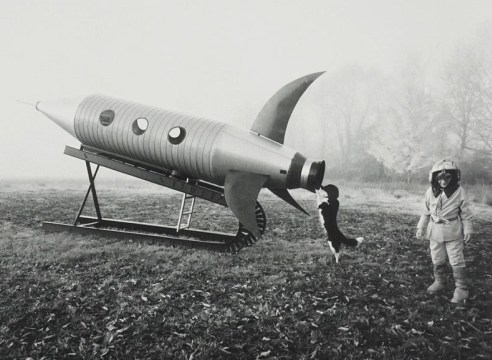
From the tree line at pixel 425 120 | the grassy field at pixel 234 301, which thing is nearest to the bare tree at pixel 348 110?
the tree line at pixel 425 120

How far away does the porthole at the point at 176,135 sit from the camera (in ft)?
16.1

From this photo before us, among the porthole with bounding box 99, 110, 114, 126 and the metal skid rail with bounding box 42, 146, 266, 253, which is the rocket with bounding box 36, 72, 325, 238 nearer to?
the porthole with bounding box 99, 110, 114, 126

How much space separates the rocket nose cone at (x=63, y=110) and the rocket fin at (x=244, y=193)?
295 cm

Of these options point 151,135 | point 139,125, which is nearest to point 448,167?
point 151,135

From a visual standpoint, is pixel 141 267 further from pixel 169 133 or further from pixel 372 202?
pixel 372 202

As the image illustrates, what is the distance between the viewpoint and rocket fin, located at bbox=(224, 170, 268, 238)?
418cm

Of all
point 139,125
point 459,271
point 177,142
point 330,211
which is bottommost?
point 459,271

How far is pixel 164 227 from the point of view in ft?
20.3

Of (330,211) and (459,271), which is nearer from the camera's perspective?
(459,271)

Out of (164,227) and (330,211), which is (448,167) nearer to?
(330,211)

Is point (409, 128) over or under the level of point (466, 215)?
over

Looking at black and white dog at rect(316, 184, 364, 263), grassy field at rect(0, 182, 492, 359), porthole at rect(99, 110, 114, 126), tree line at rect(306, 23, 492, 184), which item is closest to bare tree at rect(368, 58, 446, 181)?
tree line at rect(306, 23, 492, 184)

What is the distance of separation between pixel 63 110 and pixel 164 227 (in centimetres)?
266

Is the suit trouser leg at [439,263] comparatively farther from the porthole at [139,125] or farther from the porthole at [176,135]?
the porthole at [139,125]
